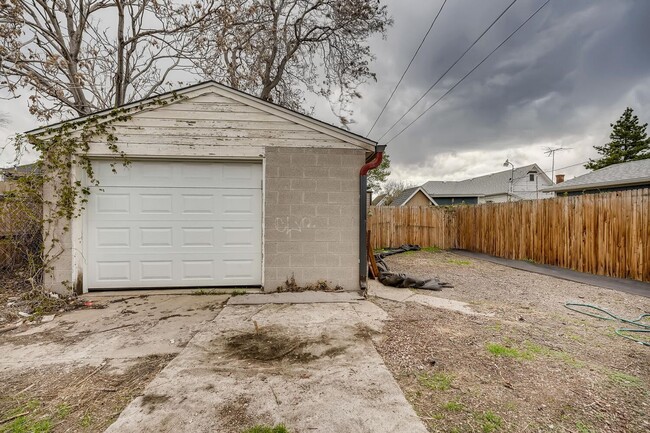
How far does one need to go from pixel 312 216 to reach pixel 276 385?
9.78 ft

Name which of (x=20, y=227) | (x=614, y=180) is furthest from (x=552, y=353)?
(x=614, y=180)

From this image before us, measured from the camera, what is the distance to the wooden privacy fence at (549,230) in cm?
601

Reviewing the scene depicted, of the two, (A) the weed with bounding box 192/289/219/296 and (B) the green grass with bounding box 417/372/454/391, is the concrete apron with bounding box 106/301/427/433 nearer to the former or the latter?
(B) the green grass with bounding box 417/372/454/391

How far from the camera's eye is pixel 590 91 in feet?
34.5

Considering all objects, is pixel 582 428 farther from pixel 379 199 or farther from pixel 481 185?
pixel 379 199

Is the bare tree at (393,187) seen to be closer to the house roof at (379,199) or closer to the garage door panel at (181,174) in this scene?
the house roof at (379,199)

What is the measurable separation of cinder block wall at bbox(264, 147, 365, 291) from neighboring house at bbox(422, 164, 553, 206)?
20577 millimetres

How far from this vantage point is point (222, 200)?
4.94m

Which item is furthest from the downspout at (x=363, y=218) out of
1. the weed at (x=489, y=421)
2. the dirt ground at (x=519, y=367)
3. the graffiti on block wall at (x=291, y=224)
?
the weed at (x=489, y=421)

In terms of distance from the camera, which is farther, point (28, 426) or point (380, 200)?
point (380, 200)

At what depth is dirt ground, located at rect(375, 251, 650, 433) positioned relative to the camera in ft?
6.22

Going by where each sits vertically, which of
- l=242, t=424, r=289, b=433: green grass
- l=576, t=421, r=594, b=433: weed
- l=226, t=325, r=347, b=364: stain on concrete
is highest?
l=242, t=424, r=289, b=433: green grass

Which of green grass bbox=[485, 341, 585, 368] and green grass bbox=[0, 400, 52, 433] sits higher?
green grass bbox=[0, 400, 52, 433]

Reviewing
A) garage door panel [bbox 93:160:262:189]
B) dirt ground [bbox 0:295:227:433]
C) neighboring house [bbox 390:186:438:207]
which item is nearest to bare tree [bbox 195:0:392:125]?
garage door panel [bbox 93:160:262:189]
